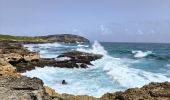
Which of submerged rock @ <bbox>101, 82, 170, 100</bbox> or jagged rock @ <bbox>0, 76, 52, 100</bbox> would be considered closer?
jagged rock @ <bbox>0, 76, 52, 100</bbox>

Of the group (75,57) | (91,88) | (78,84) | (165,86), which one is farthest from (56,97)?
(75,57)

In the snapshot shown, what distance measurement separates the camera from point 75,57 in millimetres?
50594

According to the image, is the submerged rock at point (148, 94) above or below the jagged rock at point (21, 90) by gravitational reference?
below

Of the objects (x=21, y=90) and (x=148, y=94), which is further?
(x=148, y=94)

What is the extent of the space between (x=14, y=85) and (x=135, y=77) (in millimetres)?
20595

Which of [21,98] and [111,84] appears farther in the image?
[111,84]

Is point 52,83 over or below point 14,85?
below

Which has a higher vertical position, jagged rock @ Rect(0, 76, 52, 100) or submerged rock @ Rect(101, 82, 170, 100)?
jagged rock @ Rect(0, 76, 52, 100)

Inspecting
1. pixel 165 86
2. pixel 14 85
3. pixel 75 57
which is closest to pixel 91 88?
pixel 165 86

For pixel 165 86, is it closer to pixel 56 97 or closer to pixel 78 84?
pixel 56 97

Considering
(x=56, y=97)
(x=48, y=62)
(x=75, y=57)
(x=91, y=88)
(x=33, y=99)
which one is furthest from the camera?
(x=75, y=57)

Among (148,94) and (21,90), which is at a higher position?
(21,90)

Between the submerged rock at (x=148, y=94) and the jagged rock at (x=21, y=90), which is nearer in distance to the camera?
the jagged rock at (x=21, y=90)

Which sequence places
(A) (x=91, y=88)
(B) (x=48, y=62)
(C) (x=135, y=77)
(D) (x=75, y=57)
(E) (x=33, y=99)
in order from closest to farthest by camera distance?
(E) (x=33, y=99) → (A) (x=91, y=88) → (C) (x=135, y=77) → (B) (x=48, y=62) → (D) (x=75, y=57)
